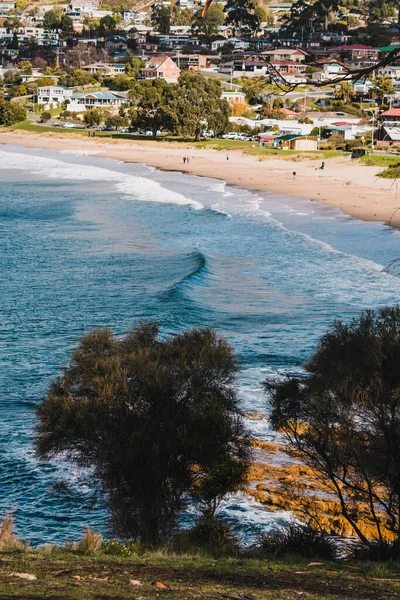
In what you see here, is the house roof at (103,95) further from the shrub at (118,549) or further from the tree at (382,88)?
the shrub at (118,549)

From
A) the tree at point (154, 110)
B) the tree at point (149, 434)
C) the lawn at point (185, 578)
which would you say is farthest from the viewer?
the tree at point (154, 110)

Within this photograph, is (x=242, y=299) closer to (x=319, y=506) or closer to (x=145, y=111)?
(x=319, y=506)

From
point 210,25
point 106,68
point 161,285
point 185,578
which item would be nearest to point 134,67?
point 106,68

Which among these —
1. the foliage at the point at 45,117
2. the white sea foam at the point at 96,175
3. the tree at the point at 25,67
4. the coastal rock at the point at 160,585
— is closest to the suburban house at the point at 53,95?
the foliage at the point at 45,117

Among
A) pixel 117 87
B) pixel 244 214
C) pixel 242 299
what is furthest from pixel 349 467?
pixel 117 87

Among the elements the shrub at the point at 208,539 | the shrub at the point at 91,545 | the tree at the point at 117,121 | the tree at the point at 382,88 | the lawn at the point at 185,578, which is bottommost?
the shrub at the point at 208,539

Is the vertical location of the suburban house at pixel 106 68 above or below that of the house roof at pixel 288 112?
above

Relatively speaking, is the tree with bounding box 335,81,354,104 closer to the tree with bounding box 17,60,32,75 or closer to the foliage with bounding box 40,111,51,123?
the foliage with bounding box 40,111,51,123
